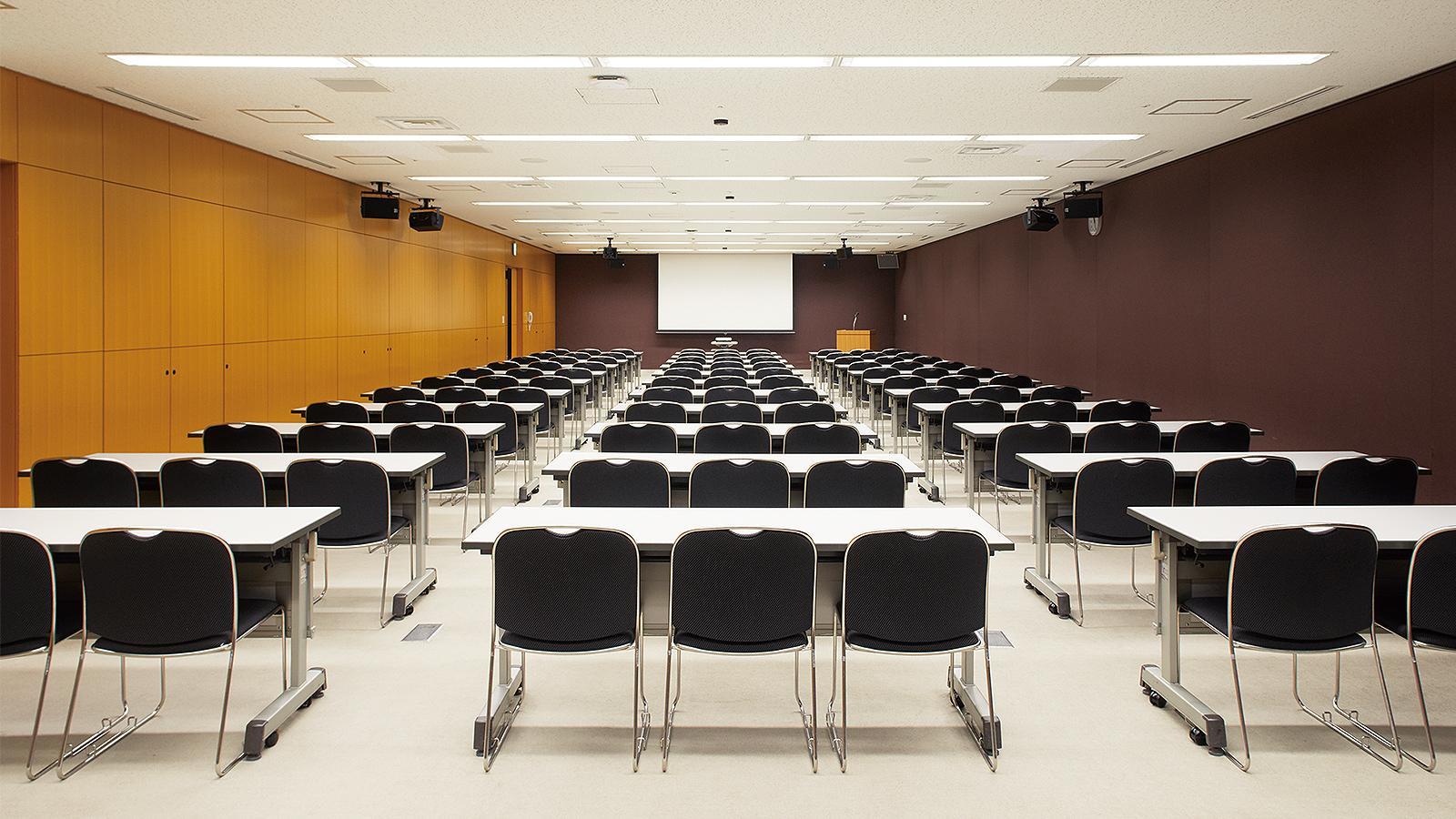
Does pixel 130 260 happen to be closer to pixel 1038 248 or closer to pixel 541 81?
pixel 541 81

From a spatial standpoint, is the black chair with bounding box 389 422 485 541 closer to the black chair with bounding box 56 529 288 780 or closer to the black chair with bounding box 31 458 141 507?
the black chair with bounding box 31 458 141 507

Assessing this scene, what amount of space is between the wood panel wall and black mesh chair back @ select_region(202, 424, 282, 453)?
1.60 m

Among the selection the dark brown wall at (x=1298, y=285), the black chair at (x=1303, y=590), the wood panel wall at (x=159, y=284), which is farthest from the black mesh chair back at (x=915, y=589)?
the wood panel wall at (x=159, y=284)

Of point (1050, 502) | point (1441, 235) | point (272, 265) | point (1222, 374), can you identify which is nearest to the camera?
point (1050, 502)

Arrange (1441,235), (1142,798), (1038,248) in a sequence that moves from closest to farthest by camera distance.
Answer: (1142,798), (1441,235), (1038,248)

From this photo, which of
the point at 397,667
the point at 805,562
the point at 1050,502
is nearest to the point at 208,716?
the point at 397,667

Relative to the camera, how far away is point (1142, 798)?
3.48 metres

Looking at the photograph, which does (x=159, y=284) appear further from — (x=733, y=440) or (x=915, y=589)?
(x=915, y=589)

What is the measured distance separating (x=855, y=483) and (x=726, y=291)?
23.8m

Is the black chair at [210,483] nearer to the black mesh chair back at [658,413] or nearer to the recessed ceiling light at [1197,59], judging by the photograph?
the black mesh chair back at [658,413]

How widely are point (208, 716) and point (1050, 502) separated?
480cm

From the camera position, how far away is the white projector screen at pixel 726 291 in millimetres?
28688

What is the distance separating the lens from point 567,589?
3.63m

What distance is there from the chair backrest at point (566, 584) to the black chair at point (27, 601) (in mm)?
1664
